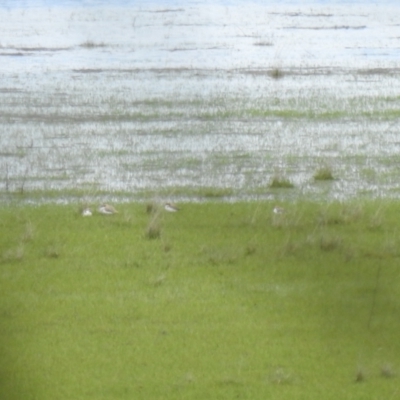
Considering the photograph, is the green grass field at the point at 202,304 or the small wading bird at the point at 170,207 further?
the small wading bird at the point at 170,207

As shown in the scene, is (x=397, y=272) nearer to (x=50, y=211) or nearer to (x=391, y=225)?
(x=391, y=225)

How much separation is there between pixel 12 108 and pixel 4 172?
15.6 feet

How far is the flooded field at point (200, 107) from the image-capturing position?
11.6m

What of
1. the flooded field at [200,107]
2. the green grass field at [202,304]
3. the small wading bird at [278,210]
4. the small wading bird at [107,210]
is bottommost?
the flooded field at [200,107]

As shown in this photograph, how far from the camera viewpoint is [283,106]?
53.7 ft

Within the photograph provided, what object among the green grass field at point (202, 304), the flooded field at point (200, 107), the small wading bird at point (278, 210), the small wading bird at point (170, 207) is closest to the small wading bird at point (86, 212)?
the green grass field at point (202, 304)

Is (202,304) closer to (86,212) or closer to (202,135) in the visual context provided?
(86,212)

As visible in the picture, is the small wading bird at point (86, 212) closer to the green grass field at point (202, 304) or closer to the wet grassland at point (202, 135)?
the green grass field at point (202, 304)

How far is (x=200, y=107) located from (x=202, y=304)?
969 centimetres

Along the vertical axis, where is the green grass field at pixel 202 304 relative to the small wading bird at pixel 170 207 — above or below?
above

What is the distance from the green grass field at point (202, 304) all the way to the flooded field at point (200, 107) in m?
1.57

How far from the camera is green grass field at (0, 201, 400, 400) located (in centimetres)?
577

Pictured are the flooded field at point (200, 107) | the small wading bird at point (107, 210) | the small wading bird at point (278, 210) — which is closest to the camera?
the small wading bird at point (278, 210)

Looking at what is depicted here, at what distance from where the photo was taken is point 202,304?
23.1 ft
